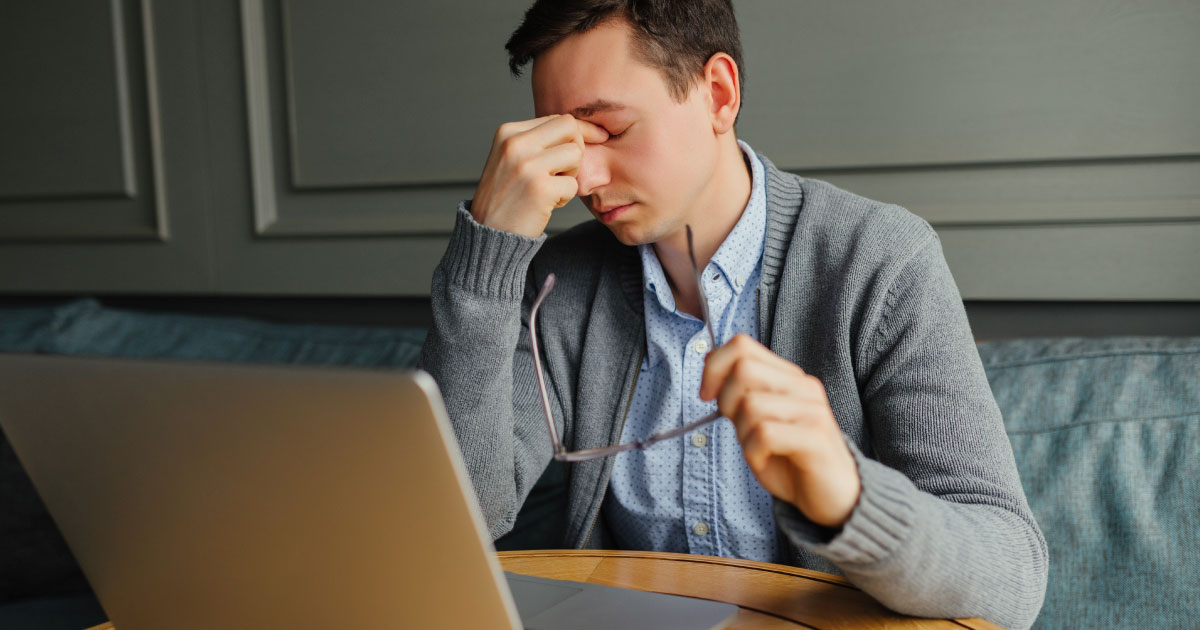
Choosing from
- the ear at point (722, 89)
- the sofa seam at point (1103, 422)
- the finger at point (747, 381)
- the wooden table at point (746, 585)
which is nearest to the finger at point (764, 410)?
the finger at point (747, 381)

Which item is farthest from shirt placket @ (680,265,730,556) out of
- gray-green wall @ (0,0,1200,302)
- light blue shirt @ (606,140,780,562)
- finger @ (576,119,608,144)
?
gray-green wall @ (0,0,1200,302)

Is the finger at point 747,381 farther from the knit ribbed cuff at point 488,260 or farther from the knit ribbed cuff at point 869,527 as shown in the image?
the knit ribbed cuff at point 488,260

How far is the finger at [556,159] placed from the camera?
983 millimetres

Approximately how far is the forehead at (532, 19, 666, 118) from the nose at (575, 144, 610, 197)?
4 centimetres

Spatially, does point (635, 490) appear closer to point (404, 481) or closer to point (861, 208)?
point (861, 208)

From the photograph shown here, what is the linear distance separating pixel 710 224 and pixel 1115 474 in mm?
630

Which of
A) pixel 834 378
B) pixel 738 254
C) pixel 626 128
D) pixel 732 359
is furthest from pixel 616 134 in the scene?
pixel 732 359

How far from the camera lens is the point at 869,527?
2.15ft

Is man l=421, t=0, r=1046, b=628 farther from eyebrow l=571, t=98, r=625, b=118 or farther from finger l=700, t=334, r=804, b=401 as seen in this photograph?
finger l=700, t=334, r=804, b=401

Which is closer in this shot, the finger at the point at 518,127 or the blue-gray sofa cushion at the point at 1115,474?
the finger at the point at 518,127

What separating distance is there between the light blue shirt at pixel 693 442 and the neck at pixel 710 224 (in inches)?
0.7

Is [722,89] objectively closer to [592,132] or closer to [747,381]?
[592,132]

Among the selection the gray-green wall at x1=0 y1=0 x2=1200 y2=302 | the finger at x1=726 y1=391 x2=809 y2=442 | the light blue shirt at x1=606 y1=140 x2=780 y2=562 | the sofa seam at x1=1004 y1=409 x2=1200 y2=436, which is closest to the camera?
the finger at x1=726 y1=391 x2=809 y2=442

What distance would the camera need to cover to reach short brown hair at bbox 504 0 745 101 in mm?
1024
